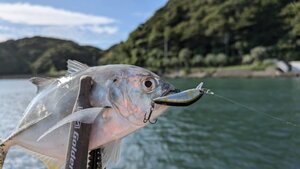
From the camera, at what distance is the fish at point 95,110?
132 inches

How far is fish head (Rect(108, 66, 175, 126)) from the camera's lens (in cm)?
335

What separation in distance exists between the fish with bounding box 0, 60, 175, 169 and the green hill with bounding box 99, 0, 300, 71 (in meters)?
107

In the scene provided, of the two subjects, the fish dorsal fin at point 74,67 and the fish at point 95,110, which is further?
the fish dorsal fin at point 74,67

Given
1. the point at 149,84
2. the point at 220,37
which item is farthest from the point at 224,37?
the point at 149,84

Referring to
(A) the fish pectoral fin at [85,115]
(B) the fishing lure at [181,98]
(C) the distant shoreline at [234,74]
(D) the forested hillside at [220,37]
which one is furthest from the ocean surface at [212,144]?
(D) the forested hillside at [220,37]

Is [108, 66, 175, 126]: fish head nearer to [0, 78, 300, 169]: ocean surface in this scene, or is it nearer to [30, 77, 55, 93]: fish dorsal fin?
[30, 77, 55, 93]: fish dorsal fin

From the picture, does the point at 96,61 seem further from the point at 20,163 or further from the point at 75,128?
the point at 75,128

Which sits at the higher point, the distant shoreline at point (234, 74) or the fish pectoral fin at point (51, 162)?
the fish pectoral fin at point (51, 162)

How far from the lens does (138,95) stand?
336 centimetres

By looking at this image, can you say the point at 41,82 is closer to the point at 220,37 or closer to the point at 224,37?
the point at 224,37

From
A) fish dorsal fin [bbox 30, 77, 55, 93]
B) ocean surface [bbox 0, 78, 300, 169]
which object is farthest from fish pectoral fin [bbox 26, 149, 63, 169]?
ocean surface [bbox 0, 78, 300, 169]

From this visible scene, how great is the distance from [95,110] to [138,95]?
36 cm

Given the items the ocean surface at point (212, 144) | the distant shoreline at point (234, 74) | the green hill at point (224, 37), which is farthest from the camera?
the green hill at point (224, 37)

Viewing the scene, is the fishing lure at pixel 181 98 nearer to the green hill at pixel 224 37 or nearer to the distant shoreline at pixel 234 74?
the distant shoreline at pixel 234 74
